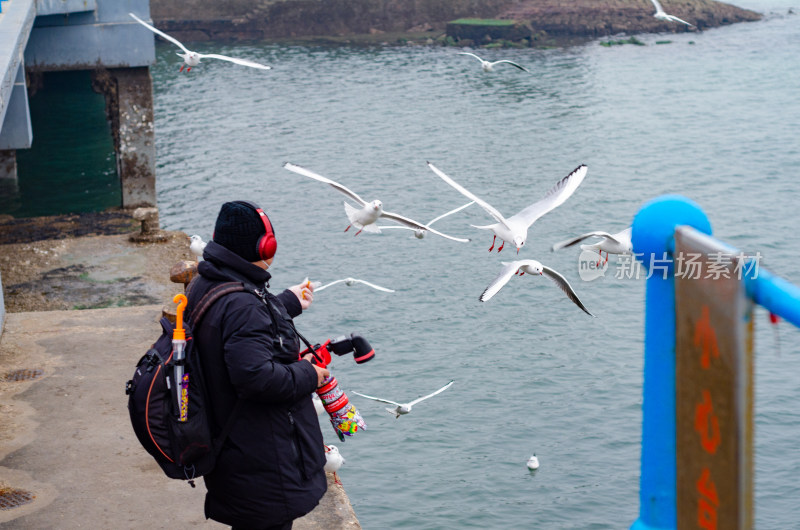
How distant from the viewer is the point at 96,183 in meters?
22.2

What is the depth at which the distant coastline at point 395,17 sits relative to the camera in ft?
167

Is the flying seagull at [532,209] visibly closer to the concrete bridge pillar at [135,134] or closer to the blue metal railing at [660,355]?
the blue metal railing at [660,355]

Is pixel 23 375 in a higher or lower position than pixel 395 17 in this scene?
lower

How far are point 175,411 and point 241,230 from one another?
71cm

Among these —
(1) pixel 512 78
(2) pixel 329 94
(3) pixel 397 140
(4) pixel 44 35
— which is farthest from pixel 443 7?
(4) pixel 44 35

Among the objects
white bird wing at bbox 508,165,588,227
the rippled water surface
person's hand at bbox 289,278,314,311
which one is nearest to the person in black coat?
person's hand at bbox 289,278,314,311

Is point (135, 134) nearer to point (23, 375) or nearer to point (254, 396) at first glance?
point (23, 375)

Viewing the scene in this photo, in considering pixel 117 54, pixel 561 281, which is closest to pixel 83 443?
pixel 561 281

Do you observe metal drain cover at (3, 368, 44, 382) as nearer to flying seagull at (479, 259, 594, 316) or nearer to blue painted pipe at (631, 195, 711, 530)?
flying seagull at (479, 259, 594, 316)

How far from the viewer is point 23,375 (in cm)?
735

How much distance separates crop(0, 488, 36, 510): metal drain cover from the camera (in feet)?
17.6

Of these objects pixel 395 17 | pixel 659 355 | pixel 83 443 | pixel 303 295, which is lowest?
pixel 83 443

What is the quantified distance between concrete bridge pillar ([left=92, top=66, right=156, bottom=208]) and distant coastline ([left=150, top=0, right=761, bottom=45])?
36.0 meters

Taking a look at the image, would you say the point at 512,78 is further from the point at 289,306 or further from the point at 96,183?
the point at 289,306
